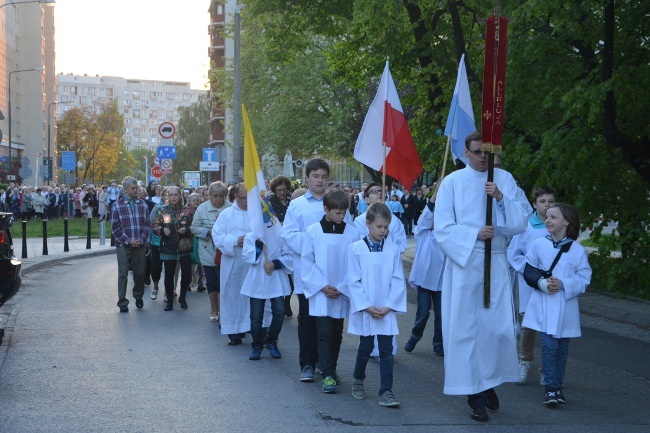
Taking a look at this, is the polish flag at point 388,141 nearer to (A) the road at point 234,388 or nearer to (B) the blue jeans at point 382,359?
(A) the road at point 234,388

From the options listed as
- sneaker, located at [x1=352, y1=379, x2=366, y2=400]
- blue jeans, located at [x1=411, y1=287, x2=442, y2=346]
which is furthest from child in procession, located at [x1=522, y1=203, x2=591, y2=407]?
blue jeans, located at [x1=411, y1=287, x2=442, y2=346]

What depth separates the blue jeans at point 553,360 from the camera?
790cm

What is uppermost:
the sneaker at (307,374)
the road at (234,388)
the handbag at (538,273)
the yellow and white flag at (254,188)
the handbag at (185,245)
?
the yellow and white flag at (254,188)

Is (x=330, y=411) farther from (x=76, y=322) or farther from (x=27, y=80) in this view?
(x=27, y=80)

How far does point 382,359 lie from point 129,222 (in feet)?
23.8

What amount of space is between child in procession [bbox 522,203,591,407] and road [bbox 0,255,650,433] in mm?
315

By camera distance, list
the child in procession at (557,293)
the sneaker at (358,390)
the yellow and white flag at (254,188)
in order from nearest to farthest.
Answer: the child in procession at (557,293) < the sneaker at (358,390) < the yellow and white flag at (254,188)

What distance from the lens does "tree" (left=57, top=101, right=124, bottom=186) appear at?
99688 mm

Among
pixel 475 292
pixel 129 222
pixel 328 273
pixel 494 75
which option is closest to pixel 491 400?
pixel 475 292

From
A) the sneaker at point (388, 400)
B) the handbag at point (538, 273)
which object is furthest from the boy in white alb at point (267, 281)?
the handbag at point (538, 273)

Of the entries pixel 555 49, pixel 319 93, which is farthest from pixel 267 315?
pixel 319 93

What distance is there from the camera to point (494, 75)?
7555 millimetres

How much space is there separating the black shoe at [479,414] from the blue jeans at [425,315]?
3135 millimetres

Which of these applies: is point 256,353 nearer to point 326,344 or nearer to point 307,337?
point 307,337
